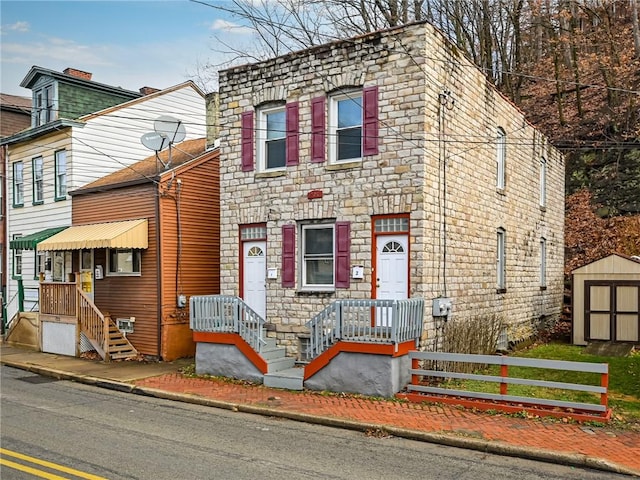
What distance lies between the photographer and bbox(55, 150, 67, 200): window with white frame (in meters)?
19.9

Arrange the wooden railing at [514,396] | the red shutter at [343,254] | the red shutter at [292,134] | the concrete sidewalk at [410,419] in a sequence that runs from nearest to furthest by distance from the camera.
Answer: the concrete sidewalk at [410,419] → the wooden railing at [514,396] → the red shutter at [343,254] → the red shutter at [292,134]

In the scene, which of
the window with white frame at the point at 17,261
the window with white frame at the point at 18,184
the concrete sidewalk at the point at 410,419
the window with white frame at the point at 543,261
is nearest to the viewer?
the concrete sidewalk at the point at 410,419

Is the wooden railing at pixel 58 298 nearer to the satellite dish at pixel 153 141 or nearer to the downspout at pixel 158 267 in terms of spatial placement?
the downspout at pixel 158 267

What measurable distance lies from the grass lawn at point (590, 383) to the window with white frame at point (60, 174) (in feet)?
50.0

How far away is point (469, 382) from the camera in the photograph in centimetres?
1161

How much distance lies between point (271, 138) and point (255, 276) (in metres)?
3.46

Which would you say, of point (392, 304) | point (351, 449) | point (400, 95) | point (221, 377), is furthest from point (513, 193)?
point (351, 449)

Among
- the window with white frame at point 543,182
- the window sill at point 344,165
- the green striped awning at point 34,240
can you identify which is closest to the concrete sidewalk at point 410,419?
the window sill at point 344,165

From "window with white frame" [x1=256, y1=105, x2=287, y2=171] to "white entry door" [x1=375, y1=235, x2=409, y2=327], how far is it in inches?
136

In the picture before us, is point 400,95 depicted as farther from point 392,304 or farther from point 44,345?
point 44,345

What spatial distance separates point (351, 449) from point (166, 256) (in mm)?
9693

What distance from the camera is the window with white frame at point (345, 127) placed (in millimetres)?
12703

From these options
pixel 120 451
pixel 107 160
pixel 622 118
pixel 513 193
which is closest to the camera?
pixel 120 451

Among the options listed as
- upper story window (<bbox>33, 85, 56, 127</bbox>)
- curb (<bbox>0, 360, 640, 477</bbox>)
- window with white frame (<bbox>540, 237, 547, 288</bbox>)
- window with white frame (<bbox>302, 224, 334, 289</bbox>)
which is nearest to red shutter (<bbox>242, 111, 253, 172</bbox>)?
window with white frame (<bbox>302, 224, 334, 289</bbox>)
